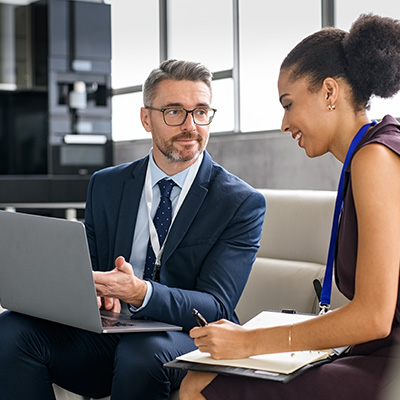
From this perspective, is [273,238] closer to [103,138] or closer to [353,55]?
[353,55]

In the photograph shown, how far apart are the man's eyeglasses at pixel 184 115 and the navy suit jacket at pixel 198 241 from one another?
13 cm

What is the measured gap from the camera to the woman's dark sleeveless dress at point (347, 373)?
→ 52.2 inches

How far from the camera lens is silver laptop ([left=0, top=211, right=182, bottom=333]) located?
5.42 ft

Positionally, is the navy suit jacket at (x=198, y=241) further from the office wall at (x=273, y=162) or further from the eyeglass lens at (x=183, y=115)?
the office wall at (x=273, y=162)

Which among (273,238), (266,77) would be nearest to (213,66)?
(266,77)

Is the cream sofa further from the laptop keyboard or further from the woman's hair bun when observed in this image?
the woman's hair bun

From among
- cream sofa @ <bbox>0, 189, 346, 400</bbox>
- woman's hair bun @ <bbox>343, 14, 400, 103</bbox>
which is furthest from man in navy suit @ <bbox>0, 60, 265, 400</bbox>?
woman's hair bun @ <bbox>343, 14, 400, 103</bbox>

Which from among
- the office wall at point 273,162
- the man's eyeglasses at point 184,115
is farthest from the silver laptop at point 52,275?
the office wall at point 273,162

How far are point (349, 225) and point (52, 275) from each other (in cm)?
75

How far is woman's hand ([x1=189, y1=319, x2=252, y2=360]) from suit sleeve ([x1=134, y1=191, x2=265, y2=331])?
0.44 m

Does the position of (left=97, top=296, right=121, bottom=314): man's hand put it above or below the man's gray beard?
below

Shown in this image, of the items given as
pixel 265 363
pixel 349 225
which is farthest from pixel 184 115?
pixel 265 363

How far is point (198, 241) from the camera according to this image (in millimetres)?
2033

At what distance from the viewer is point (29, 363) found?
74.3 inches
